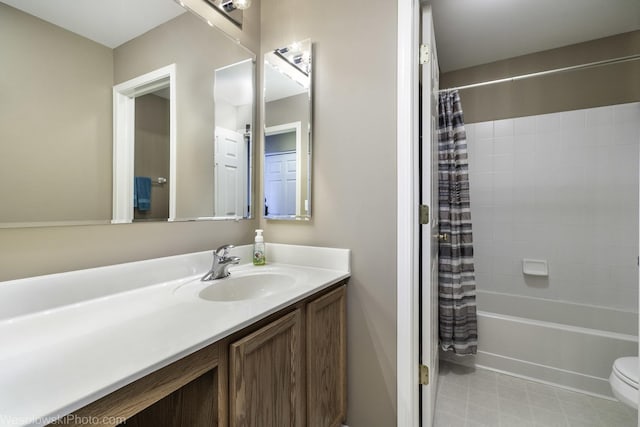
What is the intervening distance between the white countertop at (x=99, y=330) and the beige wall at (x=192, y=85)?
0.33m

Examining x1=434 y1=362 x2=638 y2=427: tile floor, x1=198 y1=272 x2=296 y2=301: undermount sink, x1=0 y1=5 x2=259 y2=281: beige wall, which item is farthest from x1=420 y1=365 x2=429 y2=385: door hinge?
x1=0 y1=5 x2=259 y2=281: beige wall

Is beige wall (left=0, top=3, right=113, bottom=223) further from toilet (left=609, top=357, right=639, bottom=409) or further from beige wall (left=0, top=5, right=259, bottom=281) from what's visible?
toilet (left=609, top=357, right=639, bottom=409)

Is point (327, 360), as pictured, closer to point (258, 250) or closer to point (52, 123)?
point (258, 250)

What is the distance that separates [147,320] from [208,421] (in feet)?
0.98

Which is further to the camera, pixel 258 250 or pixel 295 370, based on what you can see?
pixel 258 250

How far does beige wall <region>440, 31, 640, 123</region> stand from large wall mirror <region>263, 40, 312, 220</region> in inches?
67.2

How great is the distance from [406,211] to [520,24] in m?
1.79

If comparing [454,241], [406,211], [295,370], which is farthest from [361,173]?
[454,241]

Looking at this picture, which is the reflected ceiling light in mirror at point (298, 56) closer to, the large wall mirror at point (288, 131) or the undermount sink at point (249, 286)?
the large wall mirror at point (288, 131)

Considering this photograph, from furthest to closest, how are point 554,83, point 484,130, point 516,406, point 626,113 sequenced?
point 484,130 → point 554,83 → point 626,113 → point 516,406

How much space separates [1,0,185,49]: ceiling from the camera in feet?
2.81

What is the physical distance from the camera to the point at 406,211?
48.3 inches

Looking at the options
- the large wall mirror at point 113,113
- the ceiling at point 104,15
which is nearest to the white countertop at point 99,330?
the large wall mirror at point 113,113

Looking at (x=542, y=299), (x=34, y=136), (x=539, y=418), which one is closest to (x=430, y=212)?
(x=539, y=418)
